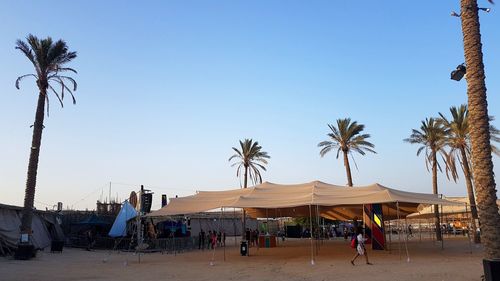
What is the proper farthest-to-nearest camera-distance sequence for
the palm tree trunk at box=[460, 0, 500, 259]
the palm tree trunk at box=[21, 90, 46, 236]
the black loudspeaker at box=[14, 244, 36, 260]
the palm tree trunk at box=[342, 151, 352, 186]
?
the palm tree trunk at box=[342, 151, 352, 186] < the palm tree trunk at box=[21, 90, 46, 236] < the black loudspeaker at box=[14, 244, 36, 260] < the palm tree trunk at box=[460, 0, 500, 259]

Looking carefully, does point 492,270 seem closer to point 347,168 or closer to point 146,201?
point 146,201

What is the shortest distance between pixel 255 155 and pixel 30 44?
1232 inches

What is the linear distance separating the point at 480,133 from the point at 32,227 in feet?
98.2

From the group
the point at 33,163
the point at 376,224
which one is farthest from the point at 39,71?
the point at 376,224

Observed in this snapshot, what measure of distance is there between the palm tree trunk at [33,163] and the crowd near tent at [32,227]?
2.00m

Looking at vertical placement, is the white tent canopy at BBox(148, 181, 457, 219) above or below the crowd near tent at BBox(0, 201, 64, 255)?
above

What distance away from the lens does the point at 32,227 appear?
3206 centimetres

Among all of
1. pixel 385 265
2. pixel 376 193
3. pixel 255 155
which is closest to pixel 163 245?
pixel 376 193

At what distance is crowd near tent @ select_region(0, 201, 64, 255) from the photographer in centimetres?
2617

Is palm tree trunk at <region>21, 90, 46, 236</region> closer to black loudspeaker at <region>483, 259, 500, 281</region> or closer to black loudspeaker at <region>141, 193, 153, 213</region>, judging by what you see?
black loudspeaker at <region>141, 193, 153, 213</region>

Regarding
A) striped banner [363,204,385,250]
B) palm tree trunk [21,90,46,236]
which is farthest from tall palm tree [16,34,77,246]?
striped banner [363,204,385,250]

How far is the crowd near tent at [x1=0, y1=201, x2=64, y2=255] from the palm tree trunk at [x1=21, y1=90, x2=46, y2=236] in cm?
200

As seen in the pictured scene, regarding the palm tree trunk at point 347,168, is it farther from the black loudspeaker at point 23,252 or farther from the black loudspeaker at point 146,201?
the black loudspeaker at point 23,252

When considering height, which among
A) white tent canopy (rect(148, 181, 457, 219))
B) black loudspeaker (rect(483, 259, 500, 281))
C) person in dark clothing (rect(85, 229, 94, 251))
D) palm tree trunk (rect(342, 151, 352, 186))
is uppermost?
palm tree trunk (rect(342, 151, 352, 186))
